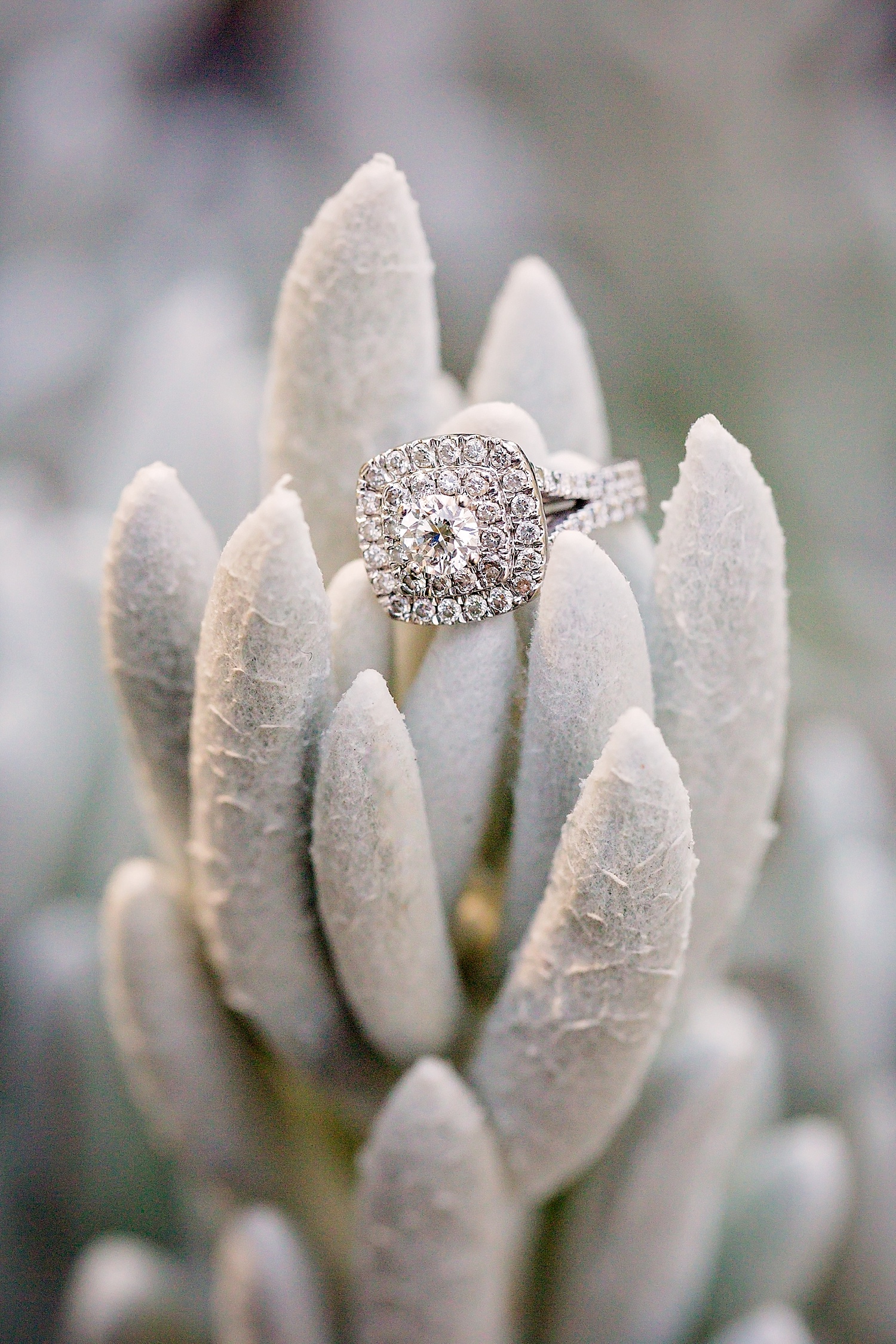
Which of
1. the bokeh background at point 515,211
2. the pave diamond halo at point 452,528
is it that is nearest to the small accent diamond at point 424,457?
the pave diamond halo at point 452,528

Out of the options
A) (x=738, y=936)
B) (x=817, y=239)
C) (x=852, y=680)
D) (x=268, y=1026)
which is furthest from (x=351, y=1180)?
(x=817, y=239)

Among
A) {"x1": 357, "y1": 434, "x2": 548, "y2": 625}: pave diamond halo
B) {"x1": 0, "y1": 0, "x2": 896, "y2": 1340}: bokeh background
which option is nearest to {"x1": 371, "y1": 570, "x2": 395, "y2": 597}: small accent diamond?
{"x1": 357, "y1": 434, "x2": 548, "y2": 625}: pave diamond halo

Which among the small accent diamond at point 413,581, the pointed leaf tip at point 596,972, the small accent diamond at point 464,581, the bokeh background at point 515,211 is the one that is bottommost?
the pointed leaf tip at point 596,972

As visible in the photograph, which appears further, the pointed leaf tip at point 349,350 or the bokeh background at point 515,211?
the bokeh background at point 515,211

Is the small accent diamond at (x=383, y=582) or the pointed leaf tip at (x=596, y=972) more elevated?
the small accent diamond at (x=383, y=582)

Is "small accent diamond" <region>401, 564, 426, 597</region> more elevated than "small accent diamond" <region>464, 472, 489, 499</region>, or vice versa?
"small accent diamond" <region>464, 472, 489, 499</region>

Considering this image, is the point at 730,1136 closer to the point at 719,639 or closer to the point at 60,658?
the point at 719,639

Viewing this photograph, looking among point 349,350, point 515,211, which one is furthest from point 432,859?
point 515,211

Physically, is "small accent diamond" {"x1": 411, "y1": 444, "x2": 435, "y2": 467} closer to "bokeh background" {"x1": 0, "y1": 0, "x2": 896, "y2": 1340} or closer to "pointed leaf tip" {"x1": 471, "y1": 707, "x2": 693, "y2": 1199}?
"pointed leaf tip" {"x1": 471, "y1": 707, "x2": 693, "y2": 1199}

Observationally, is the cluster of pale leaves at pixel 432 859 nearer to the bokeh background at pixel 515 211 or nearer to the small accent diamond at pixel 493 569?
the small accent diamond at pixel 493 569
